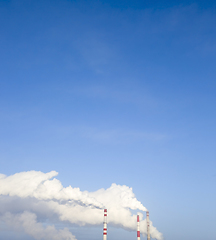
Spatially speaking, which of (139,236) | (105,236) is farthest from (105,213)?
(139,236)

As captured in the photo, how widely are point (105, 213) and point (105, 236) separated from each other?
1077 cm

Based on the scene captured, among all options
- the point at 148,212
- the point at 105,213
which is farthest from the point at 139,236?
the point at 105,213

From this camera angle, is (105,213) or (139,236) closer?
(105,213)

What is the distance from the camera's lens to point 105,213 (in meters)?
111

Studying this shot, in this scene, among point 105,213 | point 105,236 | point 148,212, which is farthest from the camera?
point 148,212

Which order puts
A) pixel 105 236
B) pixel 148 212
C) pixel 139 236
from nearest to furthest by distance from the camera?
pixel 105 236 < pixel 139 236 < pixel 148 212

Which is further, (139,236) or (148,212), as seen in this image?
(148,212)

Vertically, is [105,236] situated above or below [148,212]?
below

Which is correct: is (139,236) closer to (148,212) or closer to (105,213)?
(148,212)

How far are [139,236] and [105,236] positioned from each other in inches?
1083

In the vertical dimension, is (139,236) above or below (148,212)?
below

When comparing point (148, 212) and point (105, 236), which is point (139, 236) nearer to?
point (148, 212)

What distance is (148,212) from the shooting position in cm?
12975

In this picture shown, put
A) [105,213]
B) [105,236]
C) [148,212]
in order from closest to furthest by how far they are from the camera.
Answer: [105,236] < [105,213] < [148,212]
